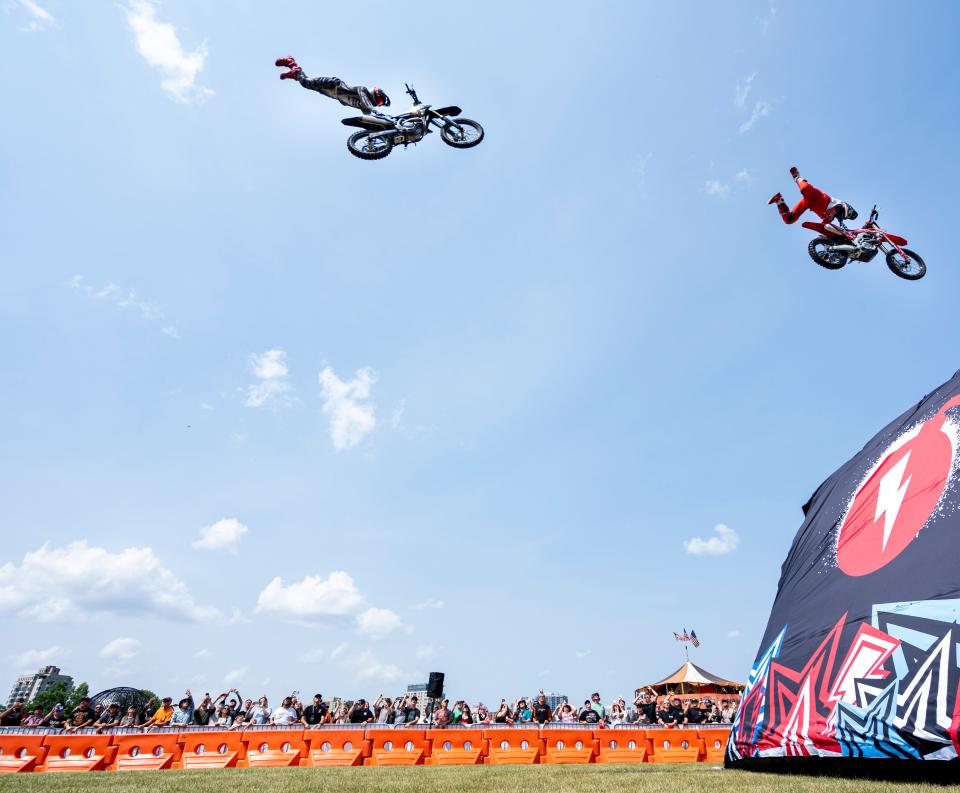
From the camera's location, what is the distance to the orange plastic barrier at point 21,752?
13.5 m

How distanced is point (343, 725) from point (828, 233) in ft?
62.8

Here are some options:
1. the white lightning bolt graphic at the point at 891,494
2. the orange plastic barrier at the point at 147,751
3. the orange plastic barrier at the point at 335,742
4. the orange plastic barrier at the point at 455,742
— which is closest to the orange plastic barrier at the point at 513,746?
the orange plastic barrier at the point at 455,742

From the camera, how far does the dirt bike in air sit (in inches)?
591

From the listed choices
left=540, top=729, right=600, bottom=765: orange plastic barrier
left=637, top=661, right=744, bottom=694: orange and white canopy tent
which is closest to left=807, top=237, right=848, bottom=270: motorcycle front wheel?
left=540, top=729, right=600, bottom=765: orange plastic barrier

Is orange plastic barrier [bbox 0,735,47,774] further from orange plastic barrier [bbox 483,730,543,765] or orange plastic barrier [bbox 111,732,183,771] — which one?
orange plastic barrier [bbox 483,730,543,765]

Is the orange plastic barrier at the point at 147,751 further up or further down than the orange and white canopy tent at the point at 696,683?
further down

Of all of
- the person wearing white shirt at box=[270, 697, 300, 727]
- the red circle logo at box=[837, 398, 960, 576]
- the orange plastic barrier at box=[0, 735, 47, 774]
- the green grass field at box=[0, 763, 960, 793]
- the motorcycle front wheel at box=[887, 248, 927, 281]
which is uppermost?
the motorcycle front wheel at box=[887, 248, 927, 281]

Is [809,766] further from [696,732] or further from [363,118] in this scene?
[363,118]

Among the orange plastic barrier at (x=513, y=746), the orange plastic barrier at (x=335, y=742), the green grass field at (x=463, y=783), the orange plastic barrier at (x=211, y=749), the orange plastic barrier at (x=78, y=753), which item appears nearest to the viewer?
the green grass field at (x=463, y=783)

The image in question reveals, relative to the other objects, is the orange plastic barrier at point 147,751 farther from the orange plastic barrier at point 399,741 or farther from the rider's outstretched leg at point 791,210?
the rider's outstretched leg at point 791,210

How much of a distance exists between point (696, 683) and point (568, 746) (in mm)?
30197

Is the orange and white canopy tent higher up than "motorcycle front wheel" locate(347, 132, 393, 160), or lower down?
lower down

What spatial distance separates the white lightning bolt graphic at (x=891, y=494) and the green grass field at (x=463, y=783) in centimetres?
387

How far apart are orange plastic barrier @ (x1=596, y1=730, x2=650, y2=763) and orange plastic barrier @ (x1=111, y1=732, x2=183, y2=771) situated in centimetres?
1100
